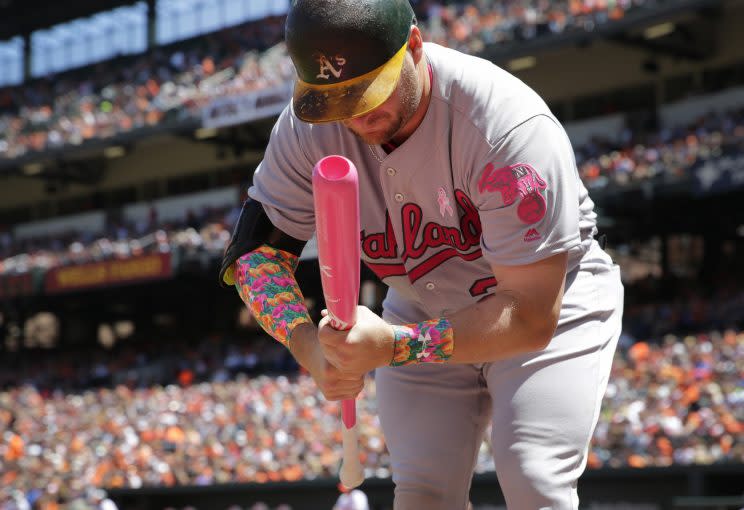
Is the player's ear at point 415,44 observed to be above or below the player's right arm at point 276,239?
above

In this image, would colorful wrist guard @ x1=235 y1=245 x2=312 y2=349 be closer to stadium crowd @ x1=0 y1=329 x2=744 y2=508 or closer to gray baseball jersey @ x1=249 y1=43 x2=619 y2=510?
gray baseball jersey @ x1=249 y1=43 x2=619 y2=510

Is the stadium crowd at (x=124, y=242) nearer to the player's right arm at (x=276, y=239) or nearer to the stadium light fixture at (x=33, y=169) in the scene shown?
the stadium light fixture at (x=33, y=169)

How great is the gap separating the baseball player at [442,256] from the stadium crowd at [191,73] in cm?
1505

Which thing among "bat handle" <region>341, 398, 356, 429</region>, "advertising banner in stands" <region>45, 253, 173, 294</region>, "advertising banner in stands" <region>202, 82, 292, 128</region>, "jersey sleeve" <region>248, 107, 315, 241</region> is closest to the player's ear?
"jersey sleeve" <region>248, 107, 315, 241</region>

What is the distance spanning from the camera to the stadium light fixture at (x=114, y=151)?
25134mm

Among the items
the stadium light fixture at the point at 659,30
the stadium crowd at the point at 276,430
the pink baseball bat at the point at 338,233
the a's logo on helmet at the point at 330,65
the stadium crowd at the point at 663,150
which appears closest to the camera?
the pink baseball bat at the point at 338,233

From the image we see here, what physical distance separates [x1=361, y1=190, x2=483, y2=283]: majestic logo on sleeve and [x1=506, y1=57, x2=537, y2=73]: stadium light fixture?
1647cm

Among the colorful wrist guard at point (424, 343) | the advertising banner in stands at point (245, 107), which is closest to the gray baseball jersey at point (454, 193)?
the colorful wrist guard at point (424, 343)

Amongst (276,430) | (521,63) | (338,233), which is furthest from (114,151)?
(338,233)

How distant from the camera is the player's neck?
264cm

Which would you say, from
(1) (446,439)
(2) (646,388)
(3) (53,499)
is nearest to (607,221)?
(2) (646,388)

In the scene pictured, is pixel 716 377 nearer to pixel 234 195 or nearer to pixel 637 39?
pixel 637 39

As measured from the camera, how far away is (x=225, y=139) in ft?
79.0

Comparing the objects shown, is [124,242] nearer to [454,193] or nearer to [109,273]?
[109,273]
